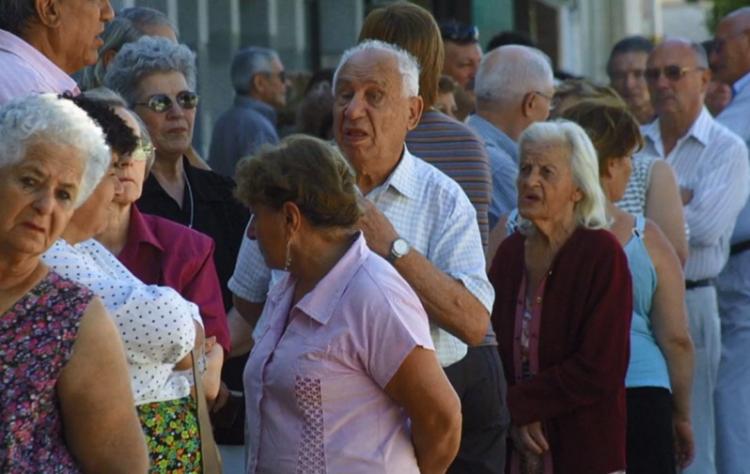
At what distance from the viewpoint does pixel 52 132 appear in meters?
3.69

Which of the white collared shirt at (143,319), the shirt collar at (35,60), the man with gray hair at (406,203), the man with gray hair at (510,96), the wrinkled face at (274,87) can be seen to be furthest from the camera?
the wrinkled face at (274,87)

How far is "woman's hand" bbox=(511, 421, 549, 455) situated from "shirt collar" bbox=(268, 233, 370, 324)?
190 cm

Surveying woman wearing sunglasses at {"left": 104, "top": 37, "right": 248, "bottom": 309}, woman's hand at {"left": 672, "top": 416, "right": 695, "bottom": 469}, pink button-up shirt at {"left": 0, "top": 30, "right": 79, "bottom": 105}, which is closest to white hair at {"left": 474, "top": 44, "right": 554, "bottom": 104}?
Answer: woman's hand at {"left": 672, "top": 416, "right": 695, "bottom": 469}

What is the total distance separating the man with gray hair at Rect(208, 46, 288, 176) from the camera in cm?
959

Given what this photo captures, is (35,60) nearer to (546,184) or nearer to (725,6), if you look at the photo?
(546,184)

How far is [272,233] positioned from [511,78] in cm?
330

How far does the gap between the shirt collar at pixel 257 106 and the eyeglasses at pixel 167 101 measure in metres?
4.46

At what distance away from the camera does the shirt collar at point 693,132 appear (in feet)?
28.9

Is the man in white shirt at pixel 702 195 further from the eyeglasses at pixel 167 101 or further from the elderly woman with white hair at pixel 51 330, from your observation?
the elderly woman with white hair at pixel 51 330

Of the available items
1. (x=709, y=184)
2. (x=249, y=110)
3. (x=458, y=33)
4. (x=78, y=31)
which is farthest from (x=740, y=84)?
(x=78, y=31)

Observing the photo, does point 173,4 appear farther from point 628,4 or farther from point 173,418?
point 628,4

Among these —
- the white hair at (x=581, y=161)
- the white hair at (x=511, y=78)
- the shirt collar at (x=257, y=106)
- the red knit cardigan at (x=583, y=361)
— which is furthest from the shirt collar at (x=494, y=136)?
the shirt collar at (x=257, y=106)

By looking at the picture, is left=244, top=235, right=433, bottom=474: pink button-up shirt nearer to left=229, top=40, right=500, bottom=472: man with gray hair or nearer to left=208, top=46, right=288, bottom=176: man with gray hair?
left=229, top=40, right=500, bottom=472: man with gray hair

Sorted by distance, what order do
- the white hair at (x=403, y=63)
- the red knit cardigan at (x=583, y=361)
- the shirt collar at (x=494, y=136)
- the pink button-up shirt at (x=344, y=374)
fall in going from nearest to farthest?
the pink button-up shirt at (x=344, y=374)
the white hair at (x=403, y=63)
the red knit cardigan at (x=583, y=361)
the shirt collar at (x=494, y=136)
